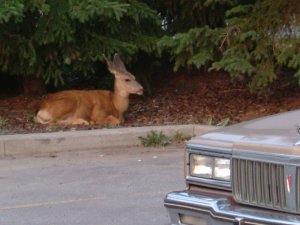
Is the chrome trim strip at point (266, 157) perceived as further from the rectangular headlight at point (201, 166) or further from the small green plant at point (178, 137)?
the small green plant at point (178, 137)

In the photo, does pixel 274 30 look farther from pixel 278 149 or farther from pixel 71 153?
pixel 278 149

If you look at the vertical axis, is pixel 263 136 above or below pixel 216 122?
above

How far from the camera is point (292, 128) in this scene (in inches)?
186

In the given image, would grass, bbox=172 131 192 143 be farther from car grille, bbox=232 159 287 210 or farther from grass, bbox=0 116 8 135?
car grille, bbox=232 159 287 210

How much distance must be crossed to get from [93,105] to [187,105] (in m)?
1.78

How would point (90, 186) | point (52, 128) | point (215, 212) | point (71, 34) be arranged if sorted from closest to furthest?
point (215, 212), point (90, 186), point (71, 34), point (52, 128)

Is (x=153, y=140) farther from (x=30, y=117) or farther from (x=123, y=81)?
(x=30, y=117)

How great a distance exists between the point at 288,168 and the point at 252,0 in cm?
893

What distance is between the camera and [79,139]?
11.2m

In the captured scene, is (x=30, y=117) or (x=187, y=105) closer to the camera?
(x=30, y=117)

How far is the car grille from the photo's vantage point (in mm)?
4395

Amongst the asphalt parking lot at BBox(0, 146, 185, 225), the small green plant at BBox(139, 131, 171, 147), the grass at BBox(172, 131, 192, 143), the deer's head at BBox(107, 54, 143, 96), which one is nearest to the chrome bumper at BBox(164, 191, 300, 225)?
the asphalt parking lot at BBox(0, 146, 185, 225)

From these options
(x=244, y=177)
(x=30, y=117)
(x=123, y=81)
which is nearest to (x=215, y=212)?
(x=244, y=177)

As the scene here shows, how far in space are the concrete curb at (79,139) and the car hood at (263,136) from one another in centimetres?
623
